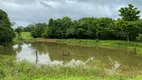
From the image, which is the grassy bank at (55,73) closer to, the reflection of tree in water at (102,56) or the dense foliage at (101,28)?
the reflection of tree in water at (102,56)

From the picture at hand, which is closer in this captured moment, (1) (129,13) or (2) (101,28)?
(1) (129,13)

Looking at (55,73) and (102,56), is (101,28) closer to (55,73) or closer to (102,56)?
(102,56)

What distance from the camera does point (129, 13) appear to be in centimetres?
4959

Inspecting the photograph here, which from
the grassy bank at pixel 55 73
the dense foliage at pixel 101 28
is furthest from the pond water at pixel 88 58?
the dense foliage at pixel 101 28

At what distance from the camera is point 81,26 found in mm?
68062

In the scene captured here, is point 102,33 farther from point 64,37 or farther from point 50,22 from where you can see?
point 50,22

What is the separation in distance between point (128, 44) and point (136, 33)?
4.55 meters

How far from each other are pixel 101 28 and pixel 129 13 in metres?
11.1

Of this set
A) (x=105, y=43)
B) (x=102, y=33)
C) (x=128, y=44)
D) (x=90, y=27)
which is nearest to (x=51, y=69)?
(x=128, y=44)

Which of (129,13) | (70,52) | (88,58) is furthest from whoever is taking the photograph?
(129,13)

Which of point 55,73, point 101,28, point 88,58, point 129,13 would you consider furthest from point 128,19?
point 55,73

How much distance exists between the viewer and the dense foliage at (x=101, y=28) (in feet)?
156

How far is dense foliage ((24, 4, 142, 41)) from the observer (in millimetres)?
47625

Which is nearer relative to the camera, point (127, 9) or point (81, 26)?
point (127, 9)
